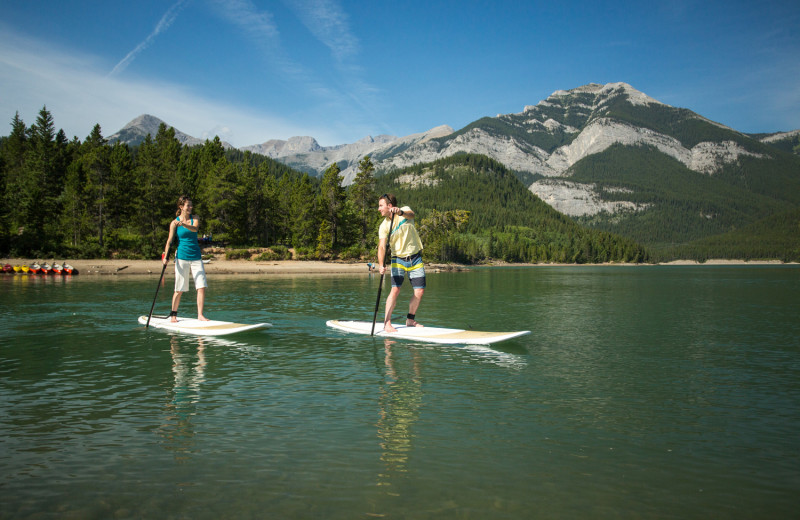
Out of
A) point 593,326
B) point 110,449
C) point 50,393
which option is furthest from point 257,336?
point 593,326

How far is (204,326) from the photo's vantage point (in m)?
16.3

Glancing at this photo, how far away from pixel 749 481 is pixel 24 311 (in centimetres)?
2686

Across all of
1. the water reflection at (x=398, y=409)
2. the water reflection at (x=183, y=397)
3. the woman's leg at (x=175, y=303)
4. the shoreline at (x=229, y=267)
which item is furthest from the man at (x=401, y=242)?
the shoreline at (x=229, y=267)

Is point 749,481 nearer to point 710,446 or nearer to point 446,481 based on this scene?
point 710,446

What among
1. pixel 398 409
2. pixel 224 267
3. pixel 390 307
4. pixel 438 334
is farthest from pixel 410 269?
pixel 224 267

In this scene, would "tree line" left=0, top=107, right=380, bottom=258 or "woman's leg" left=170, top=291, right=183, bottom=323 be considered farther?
"tree line" left=0, top=107, right=380, bottom=258

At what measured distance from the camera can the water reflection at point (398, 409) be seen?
5.90 m

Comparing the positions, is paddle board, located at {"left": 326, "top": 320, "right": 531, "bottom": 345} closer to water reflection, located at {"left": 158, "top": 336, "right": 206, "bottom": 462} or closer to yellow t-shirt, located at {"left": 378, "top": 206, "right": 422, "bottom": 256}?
yellow t-shirt, located at {"left": 378, "top": 206, "right": 422, "bottom": 256}

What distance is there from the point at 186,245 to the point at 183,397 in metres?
8.36

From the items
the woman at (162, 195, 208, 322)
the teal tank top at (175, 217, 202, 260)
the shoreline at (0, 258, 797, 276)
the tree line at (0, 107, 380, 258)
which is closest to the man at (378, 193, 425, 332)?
the woman at (162, 195, 208, 322)

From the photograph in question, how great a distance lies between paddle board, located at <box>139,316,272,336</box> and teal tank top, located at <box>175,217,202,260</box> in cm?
232

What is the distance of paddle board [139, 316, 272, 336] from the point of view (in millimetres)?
15812

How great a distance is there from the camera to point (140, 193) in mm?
78688

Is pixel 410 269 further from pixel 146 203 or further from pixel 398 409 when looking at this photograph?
pixel 146 203
